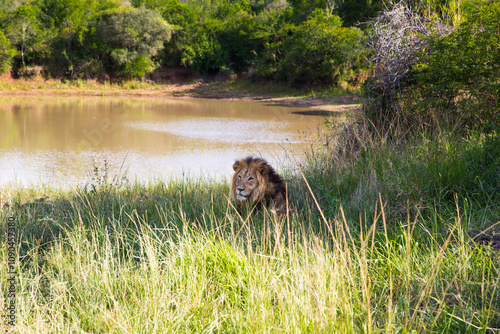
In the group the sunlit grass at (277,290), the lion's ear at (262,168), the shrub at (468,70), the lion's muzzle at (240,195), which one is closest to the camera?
the sunlit grass at (277,290)

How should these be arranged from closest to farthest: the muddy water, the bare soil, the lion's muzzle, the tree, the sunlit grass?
1. the sunlit grass
2. the lion's muzzle
3. the muddy water
4. the bare soil
5. the tree

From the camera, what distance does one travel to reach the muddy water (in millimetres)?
8586

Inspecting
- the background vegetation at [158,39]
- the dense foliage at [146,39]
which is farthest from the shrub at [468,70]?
the dense foliage at [146,39]

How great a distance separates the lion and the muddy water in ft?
6.34

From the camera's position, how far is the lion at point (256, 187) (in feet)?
14.1

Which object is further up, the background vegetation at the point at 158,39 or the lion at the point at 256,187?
the background vegetation at the point at 158,39

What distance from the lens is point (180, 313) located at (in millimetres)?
2352

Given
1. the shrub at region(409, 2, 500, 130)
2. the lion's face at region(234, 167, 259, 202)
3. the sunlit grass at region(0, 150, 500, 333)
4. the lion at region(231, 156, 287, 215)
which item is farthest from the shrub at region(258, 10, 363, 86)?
the sunlit grass at region(0, 150, 500, 333)

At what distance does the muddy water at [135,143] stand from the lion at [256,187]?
1.93 m

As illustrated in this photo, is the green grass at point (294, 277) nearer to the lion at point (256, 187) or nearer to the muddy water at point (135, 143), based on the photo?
the lion at point (256, 187)

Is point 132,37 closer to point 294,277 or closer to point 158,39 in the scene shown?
point 158,39

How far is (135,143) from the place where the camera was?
494 inches

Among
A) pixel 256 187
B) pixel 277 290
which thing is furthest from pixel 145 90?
pixel 277 290

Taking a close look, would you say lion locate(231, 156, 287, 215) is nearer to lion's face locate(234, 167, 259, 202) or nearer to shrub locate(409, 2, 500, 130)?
lion's face locate(234, 167, 259, 202)
